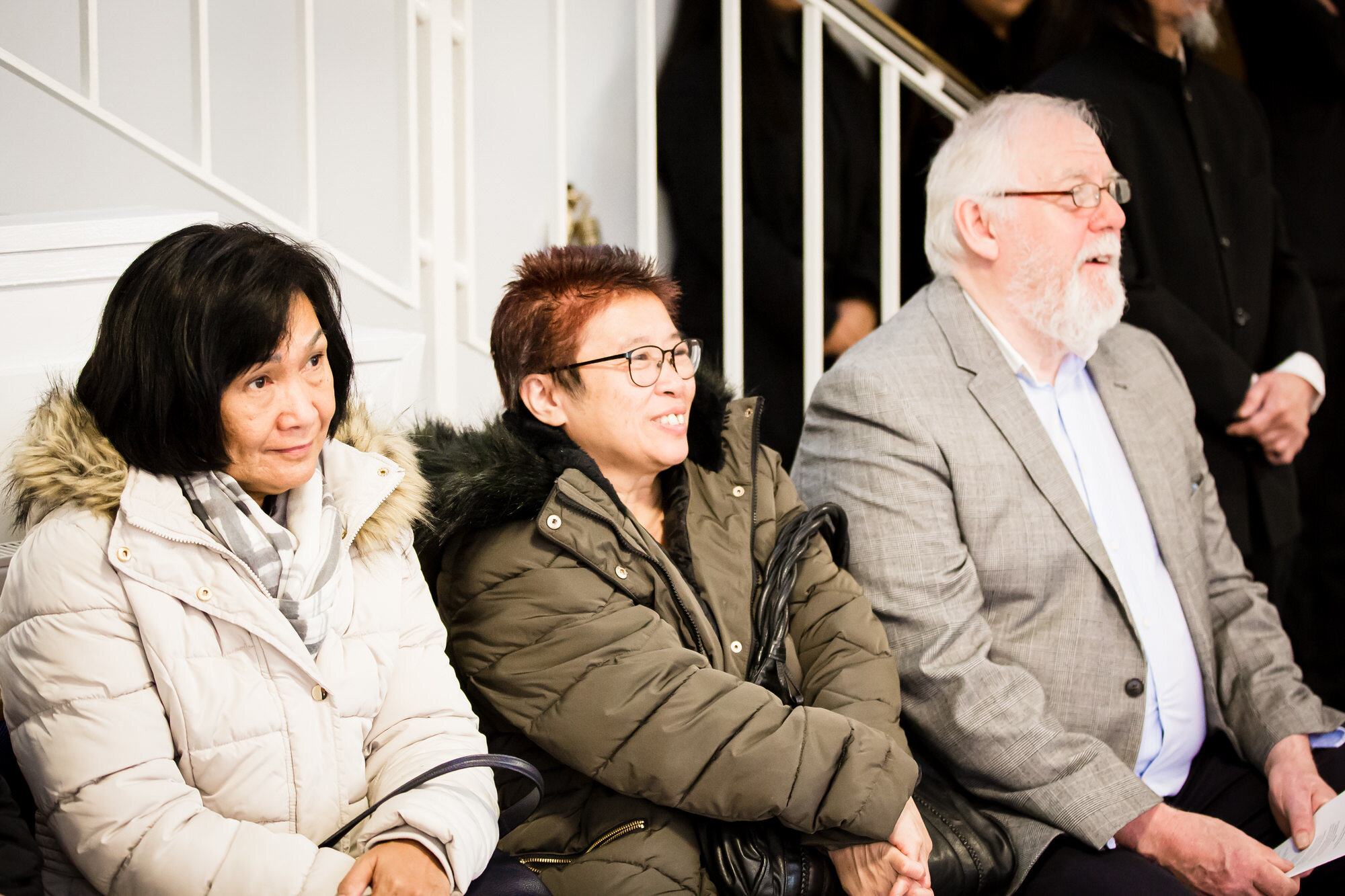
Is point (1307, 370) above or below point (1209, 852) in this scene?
above

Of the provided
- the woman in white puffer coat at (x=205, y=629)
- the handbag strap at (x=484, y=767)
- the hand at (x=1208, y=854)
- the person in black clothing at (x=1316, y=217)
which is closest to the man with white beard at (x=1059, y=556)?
the hand at (x=1208, y=854)

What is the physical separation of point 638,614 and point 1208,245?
193 centimetres

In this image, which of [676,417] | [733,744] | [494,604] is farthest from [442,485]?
[733,744]

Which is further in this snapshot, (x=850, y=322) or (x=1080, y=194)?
(x=850, y=322)

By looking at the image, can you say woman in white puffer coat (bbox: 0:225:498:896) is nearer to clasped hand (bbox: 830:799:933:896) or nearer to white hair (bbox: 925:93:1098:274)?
clasped hand (bbox: 830:799:933:896)

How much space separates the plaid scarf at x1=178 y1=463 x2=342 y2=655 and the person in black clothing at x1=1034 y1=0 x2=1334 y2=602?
1906mm

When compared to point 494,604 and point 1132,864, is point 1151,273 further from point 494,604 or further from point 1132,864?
point 494,604

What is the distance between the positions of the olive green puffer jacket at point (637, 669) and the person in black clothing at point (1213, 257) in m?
1.37

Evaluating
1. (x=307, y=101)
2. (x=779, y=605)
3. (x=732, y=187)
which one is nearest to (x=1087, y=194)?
(x=732, y=187)

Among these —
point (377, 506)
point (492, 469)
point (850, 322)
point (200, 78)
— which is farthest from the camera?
point (850, 322)

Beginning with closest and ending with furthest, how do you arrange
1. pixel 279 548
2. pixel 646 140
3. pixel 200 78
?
pixel 279 548
pixel 200 78
pixel 646 140

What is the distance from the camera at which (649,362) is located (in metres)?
1.58

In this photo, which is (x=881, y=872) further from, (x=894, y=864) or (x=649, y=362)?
(x=649, y=362)

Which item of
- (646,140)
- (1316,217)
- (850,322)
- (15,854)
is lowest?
(15,854)
